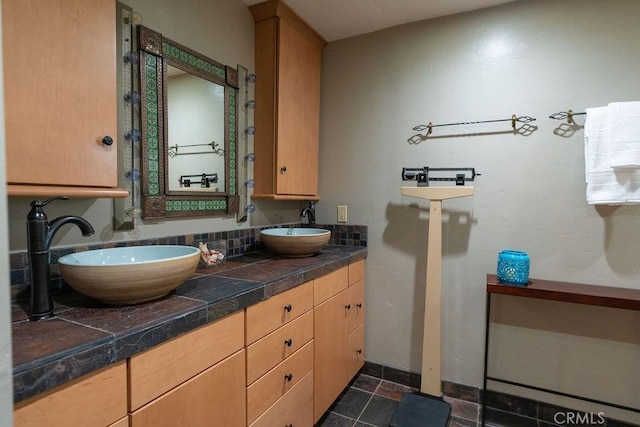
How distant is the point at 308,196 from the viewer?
2291 mm

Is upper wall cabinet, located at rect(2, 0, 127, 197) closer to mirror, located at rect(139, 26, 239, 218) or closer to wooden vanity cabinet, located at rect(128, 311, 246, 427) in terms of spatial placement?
mirror, located at rect(139, 26, 239, 218)

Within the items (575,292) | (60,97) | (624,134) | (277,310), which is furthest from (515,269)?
(60,97)

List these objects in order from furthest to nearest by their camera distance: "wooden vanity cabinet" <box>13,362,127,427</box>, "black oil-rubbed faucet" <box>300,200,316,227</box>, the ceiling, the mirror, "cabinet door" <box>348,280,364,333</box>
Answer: "black oil-rubbed faucet" <box>300,200,316,227</box>, "cabinet door" <box>348,280,364,333</box>, the ceiling, the mirror, "wooden vanity cabinet" <box>13,362,127,427</box>

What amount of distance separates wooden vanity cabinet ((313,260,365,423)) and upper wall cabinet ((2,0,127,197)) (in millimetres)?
1071

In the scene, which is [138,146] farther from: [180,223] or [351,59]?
[351,59]

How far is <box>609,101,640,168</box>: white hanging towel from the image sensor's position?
1.53 meters

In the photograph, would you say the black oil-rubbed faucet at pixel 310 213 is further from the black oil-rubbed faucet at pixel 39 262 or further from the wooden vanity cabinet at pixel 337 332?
the black oil-rubbed faucet at pixel 39 262

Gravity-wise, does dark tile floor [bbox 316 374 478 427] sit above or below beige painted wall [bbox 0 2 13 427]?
below

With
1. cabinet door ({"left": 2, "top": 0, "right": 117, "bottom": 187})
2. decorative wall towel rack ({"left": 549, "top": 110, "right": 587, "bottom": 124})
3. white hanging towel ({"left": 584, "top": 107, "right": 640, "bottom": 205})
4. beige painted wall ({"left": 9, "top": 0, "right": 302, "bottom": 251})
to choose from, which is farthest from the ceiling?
cabinet door ({"left": 2, "top": 0, "right": 117, "bottom": 187})

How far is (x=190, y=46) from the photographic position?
62.6 inches

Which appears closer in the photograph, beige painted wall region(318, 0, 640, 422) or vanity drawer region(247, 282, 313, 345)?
vanity drawer region(247, 282, 313, 345)

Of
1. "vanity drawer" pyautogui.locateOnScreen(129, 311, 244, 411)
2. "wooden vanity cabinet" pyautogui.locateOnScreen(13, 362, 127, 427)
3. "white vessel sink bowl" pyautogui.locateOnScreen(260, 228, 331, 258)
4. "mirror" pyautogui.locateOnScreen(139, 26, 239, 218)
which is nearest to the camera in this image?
"wooden vanity cabinet" pyautogui.locateOnScreen(13, 362, 127, 427)

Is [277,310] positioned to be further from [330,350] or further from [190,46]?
[190,46]

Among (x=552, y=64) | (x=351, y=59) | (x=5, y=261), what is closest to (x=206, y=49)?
(x=351, y=59)
